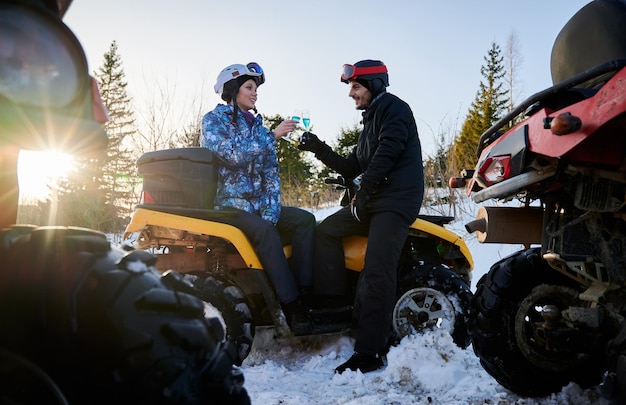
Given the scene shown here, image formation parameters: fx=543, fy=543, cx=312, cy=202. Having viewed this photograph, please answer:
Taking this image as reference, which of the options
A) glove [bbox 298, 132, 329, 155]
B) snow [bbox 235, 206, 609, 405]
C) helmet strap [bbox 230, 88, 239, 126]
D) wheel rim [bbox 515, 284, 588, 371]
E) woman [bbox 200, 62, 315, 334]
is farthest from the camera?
glove [bbox 298, 132, 329, 155]

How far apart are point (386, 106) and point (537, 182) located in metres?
1.79

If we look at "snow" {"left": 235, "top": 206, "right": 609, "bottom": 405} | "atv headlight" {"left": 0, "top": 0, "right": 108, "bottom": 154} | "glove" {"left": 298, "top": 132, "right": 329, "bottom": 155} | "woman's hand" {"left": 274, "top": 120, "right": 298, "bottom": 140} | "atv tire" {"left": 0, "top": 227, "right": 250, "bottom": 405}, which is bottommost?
"snow" {"left": 235, "top": 206, "right": 609, "bottom": 405}

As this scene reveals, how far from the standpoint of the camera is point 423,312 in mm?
3881

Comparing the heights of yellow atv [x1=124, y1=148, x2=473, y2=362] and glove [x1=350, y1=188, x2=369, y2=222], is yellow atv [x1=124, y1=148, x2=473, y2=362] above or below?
below

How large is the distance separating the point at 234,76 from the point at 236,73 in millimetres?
27

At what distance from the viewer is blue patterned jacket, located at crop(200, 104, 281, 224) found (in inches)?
153

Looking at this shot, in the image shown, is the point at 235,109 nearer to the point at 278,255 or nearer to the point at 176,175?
the point at 176,175

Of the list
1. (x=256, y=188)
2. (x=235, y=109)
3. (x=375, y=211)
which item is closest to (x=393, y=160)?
(x=375, y=211)

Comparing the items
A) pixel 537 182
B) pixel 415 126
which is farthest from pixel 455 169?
pixel 537 182

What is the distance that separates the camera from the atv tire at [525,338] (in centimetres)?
266

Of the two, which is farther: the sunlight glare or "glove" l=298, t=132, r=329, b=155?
A: "glove" l=298, t=132, r=329, b=155

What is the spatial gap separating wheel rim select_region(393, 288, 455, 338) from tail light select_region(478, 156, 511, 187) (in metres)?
1.47

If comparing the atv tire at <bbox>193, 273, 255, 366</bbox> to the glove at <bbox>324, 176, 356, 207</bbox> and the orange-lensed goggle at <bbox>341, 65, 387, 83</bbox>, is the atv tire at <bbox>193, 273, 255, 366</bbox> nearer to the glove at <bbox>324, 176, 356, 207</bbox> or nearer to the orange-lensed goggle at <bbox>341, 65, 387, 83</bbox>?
the glove at <bbox>324, 176, 356, 207</bbox>

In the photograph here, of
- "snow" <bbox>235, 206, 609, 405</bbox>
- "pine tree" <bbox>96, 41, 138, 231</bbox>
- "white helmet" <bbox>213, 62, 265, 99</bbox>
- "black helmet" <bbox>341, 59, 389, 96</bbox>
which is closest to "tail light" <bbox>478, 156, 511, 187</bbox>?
"snow" <bbox>235, 206, 609, 405</bbox>
